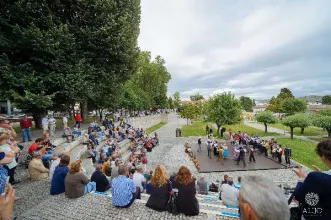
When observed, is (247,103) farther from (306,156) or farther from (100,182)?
(100,182)

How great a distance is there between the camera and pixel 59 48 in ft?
49.2

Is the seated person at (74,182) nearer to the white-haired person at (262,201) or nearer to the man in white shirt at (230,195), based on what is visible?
the man in white shirt at (230,195)

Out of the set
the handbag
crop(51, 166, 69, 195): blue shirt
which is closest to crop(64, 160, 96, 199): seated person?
crop(51, 166, 69, 195): blue shirt

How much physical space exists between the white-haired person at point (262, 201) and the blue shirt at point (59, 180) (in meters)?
6.37

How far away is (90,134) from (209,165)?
1080cm

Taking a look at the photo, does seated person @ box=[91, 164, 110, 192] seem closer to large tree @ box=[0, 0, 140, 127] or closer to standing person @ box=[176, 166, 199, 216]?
standing person @ box=[176, 166, 199, 216]

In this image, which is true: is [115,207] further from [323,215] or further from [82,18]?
[82,18]

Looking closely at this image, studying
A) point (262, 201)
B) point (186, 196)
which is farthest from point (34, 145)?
point (262, 201)

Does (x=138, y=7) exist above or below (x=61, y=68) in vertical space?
above

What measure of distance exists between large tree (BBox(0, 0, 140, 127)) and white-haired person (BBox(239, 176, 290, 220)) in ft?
51.0

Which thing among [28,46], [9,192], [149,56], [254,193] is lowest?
[9,192]

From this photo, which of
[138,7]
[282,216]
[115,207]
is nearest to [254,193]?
[282,216]

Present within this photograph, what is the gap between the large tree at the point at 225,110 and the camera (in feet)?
100

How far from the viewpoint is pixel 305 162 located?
56.6 feet
